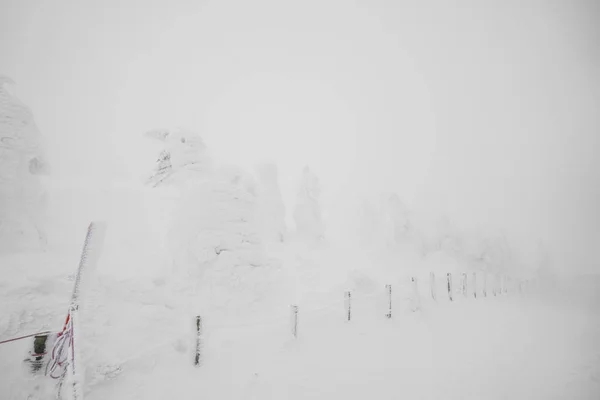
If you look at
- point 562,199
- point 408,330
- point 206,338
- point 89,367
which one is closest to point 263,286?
point 206,338

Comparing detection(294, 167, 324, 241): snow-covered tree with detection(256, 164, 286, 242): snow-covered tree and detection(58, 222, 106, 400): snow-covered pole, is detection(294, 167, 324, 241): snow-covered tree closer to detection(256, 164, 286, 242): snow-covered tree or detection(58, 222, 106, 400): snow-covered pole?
detection(256, 164, 286, 242): snow-covered tree

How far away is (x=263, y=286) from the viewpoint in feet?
44.4

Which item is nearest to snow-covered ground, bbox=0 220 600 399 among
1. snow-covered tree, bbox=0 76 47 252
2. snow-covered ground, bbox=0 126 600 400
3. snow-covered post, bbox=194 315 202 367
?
snow-covered ground, bbox=0 126 600 400

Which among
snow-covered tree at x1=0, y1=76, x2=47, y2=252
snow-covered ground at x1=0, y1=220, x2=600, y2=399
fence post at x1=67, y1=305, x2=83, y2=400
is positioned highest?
snow-covered tree at x1=0, y1=76, x2=47, y2=252

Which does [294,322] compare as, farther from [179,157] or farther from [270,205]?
[270,205]

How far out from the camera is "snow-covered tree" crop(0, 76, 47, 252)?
1217 centimetres

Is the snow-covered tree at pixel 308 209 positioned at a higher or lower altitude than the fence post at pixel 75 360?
higher

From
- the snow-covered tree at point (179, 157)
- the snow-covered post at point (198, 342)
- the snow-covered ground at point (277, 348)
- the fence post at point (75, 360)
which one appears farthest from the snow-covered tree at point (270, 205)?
the fence post at point (75, 360)

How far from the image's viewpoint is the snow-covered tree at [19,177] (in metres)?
12.2

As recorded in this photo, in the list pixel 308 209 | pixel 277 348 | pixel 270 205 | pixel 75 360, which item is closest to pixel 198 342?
pixel 277 348

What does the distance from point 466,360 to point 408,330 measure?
2335 mm

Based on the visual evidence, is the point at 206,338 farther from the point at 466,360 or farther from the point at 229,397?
the point at 466,360

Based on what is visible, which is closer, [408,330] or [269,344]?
[269,344]

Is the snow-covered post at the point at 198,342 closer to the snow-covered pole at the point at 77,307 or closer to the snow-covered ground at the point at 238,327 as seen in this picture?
the snow-covered ground at the point at 238,327
